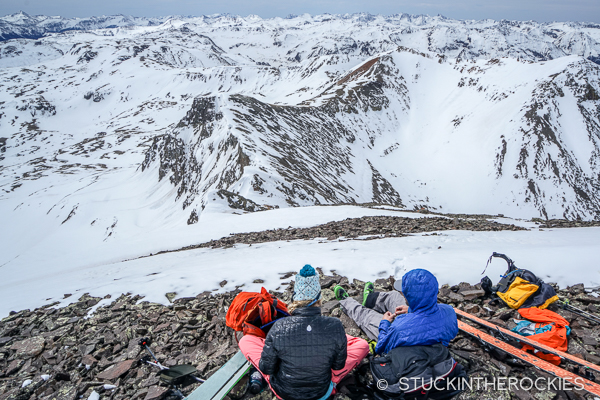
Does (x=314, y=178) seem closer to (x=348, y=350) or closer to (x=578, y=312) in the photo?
(x=578, y=312)

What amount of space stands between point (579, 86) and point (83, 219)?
139428 millimetres

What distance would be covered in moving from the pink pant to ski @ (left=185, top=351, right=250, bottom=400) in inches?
9.2

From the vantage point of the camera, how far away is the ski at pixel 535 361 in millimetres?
3850

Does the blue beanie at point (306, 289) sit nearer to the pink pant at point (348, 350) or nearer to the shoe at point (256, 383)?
the pink pant at point (348, 350)

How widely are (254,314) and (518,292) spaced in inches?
208

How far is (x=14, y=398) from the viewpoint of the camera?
5090 mm

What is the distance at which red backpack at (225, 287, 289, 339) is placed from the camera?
195 inches

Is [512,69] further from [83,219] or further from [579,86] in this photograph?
[83,219]

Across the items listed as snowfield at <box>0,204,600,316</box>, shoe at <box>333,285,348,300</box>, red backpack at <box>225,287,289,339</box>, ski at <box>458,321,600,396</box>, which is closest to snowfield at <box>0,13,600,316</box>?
snowfield at <box>0,204,600,316</box>

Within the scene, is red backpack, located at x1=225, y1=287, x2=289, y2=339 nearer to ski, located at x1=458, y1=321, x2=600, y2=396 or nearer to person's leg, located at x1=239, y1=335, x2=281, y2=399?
person's leg, located at x1=239, y1=335, x2=281, y2=399

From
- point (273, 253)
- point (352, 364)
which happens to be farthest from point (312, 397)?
point (273, 253)

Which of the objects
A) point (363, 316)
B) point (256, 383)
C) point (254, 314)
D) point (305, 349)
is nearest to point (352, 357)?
point (305, 349)

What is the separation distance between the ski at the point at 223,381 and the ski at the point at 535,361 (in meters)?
3.97

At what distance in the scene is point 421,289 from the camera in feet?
13.3
